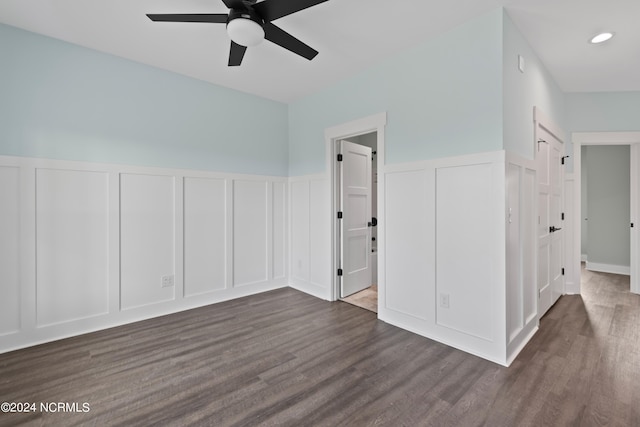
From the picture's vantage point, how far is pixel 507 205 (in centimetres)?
222

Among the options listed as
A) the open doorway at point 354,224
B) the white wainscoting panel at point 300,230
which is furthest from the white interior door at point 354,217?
the white wainscoting panel at point 300,230

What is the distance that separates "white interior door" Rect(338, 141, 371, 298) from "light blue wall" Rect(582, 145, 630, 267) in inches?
181

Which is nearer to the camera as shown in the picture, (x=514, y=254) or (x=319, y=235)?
(x=514, y=254)

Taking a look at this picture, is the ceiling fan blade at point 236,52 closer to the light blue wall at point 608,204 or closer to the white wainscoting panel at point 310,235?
the white wainscoting panel at point 310,235

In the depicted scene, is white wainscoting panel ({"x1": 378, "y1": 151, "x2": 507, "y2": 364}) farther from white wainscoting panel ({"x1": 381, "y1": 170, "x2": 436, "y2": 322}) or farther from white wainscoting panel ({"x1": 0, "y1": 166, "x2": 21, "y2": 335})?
white wainscoting panel ({"x1": 0, "y1": 166, "x2": 21, "y2": 335})

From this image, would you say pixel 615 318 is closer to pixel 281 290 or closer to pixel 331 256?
pixel 331 256

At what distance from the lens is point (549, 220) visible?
330 cm

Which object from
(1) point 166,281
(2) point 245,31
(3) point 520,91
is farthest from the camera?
(1) point 166,281

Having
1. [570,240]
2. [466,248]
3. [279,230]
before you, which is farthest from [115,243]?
[570,240]

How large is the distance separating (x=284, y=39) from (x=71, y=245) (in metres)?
2.65

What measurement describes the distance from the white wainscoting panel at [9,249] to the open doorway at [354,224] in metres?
3.08

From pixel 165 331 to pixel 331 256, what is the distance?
1.96m

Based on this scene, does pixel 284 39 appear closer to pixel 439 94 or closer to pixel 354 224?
pixel 439 94

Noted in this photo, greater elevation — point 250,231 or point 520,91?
point 520,91
